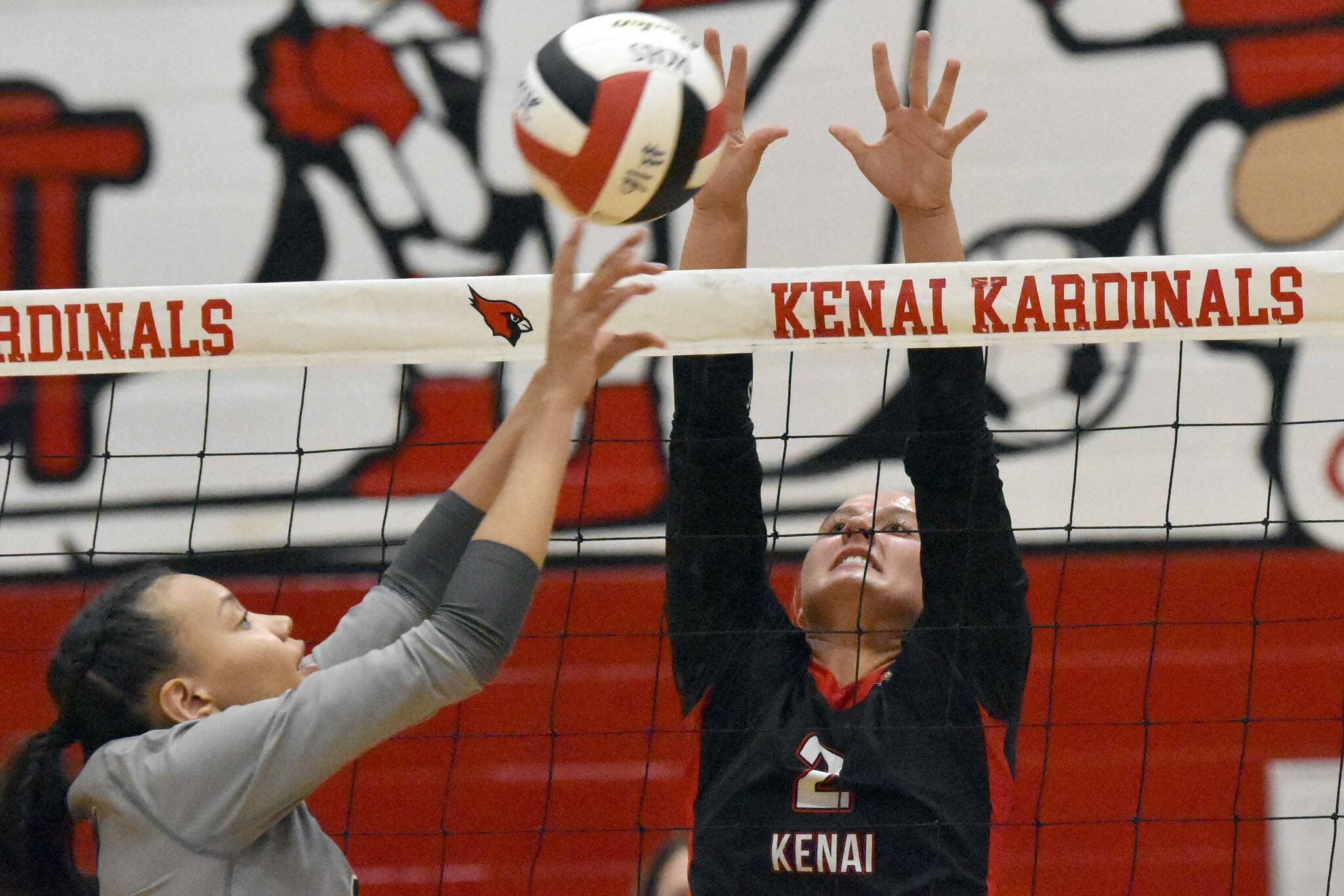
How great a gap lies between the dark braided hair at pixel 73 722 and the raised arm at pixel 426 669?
0.48 ft

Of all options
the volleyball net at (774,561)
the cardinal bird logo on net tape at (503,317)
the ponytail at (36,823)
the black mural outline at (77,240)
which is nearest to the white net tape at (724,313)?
the cardinal bird logo on net tape at (503,317)

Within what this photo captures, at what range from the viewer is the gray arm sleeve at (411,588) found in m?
1.93

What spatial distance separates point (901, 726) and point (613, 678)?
1.81 m

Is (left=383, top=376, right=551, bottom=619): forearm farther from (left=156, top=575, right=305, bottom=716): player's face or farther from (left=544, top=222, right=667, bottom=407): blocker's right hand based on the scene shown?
(left=544, top=222, right=667, bottom=407): blocker's right hand

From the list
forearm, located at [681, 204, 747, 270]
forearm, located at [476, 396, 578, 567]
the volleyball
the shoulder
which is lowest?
the shoulder

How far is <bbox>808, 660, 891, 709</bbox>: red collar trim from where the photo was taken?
7.77 ft

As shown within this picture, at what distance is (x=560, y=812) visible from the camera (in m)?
3.90

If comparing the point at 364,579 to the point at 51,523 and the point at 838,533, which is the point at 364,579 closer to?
the point at 51,523

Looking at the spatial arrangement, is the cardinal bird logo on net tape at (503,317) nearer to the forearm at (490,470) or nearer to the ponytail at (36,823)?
the forearm at (490,470)

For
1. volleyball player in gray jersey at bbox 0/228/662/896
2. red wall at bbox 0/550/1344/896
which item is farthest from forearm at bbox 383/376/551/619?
red wall at bbox 0/550/1344/896

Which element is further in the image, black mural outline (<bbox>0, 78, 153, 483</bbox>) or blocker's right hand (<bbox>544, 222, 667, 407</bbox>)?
black mural outline (<bbox>0, 78, 153, 483</bbox>)

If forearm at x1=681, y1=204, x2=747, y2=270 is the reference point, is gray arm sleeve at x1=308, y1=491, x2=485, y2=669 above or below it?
below

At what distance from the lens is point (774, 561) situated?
3.92 m

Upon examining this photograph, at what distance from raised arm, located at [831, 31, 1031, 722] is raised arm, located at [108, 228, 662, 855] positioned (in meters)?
0.84
